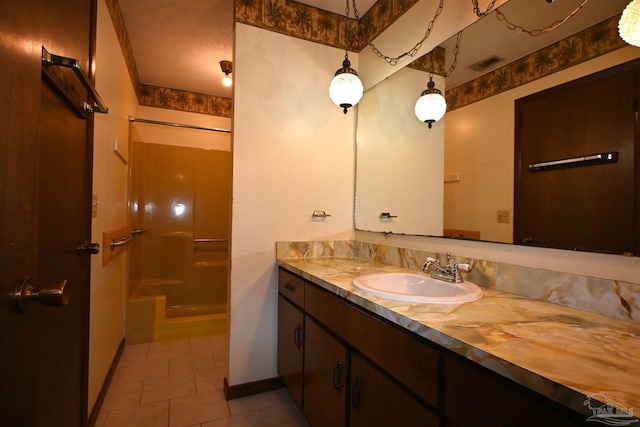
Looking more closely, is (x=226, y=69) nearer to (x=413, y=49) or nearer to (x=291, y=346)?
(x=413, y=49)

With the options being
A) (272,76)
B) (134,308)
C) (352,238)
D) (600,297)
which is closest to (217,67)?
(272,76)

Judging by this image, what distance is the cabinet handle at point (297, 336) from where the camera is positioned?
1569 mm

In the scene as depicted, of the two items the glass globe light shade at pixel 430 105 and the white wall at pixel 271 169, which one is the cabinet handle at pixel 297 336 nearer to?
the white wall at pixel 271 169

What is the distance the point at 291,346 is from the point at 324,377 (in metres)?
0.40

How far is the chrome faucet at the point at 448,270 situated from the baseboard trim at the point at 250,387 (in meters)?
1.23

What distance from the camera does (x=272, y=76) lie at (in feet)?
6.27

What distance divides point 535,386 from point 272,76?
6.34 ft

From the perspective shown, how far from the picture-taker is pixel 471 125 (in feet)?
4.62

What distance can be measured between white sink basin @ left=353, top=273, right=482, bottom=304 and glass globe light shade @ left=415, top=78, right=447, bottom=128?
84 centimetres

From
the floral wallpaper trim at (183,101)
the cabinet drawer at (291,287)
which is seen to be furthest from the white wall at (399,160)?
the floral wallpaper trim at (183,101)

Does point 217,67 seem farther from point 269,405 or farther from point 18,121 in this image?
point 269,405

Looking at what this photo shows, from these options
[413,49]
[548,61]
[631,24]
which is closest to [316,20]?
[413,49]

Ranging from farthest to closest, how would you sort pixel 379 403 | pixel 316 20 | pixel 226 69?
1. pixel 226 69
2. pixel 316 20
3. pixel 379 403

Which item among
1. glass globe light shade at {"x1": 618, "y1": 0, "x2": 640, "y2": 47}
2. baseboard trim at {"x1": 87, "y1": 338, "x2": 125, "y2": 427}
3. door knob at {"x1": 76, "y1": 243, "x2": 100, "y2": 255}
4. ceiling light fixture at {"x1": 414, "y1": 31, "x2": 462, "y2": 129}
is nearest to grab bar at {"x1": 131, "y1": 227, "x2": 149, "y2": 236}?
baseboard trim at {"x1": 87, "y1": 338, "x2": 125, "y2": 427}
